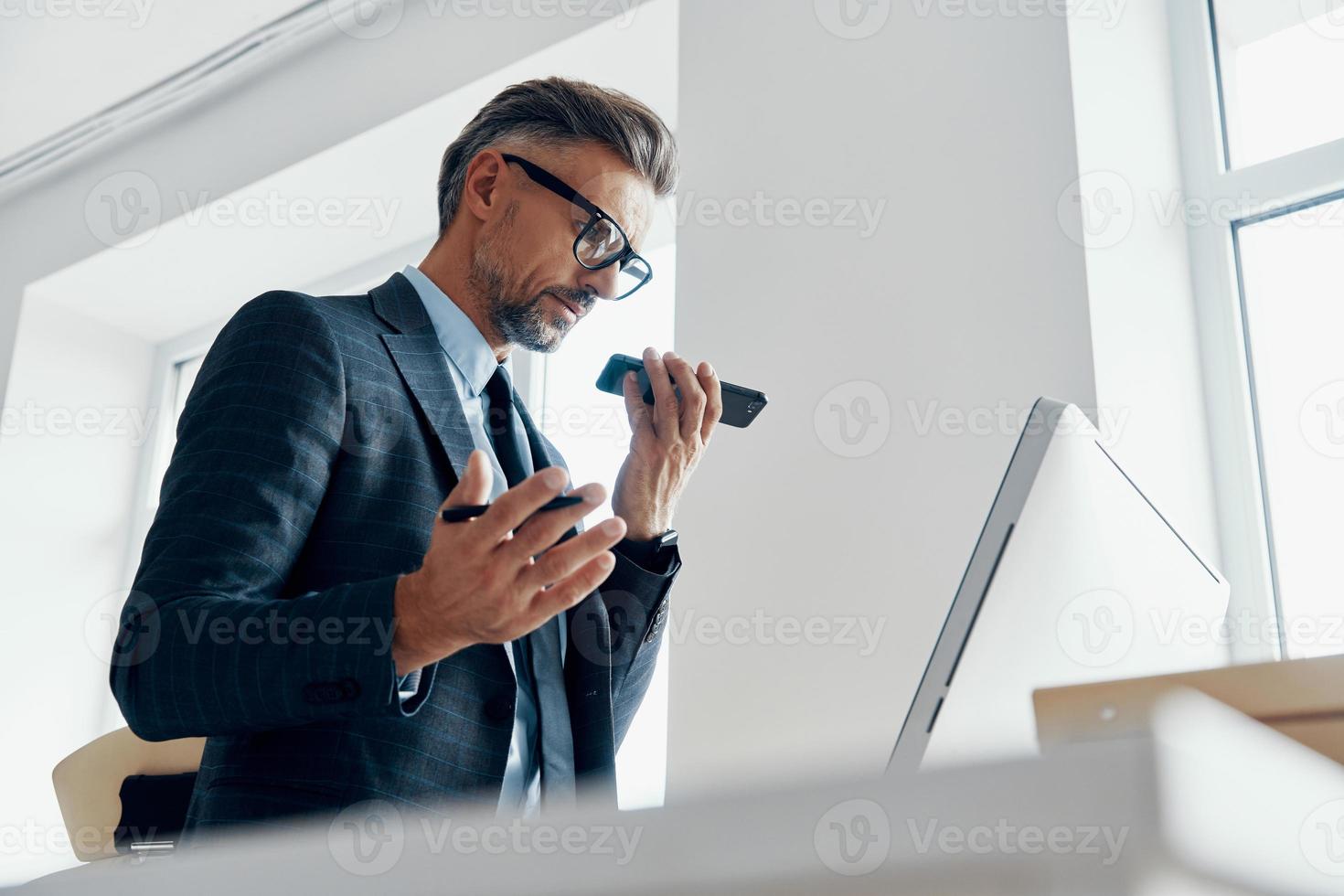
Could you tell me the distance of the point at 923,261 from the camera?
185cm

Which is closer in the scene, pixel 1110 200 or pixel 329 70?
pixel 1110 200

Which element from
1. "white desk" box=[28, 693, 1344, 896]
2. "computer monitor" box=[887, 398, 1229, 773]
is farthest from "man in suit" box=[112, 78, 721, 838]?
"white desk" box=[28, 693, 1344, 896]

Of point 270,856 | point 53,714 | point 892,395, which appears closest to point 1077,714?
point 270,856

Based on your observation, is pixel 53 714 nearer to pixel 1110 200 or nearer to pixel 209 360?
pixel 209 360

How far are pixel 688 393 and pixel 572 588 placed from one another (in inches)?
21.5

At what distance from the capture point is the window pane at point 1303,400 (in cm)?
173

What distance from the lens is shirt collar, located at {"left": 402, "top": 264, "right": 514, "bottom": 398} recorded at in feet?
4.70

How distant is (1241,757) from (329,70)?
9.72 ft
